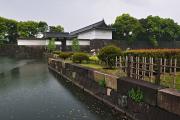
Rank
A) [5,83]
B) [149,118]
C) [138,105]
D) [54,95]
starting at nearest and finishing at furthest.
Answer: [149,118] < [138,105] < [54,95] < [5,83]

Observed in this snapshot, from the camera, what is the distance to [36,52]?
42.5 m

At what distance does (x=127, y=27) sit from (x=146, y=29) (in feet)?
16.6

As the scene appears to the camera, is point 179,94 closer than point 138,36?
Yes

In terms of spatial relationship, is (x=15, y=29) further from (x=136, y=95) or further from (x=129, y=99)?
(x=136, y=95)

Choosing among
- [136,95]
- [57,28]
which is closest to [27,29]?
[57,28]

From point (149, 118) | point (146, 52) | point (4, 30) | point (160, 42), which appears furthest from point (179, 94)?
point (4, 30)

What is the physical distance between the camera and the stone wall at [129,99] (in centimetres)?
609

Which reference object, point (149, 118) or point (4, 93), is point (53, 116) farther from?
point (4, 93)

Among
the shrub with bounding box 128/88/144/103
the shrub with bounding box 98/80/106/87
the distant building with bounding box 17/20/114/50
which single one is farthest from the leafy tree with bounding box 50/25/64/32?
the shrub with bounding box 128/88/144/103

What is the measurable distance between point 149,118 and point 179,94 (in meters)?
1.31

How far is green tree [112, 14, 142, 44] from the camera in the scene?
4288cm

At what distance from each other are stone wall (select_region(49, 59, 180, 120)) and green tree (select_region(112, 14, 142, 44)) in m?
31.2

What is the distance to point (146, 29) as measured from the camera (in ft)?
150

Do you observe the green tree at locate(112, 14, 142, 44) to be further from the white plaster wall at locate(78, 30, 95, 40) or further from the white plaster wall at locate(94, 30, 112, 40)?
the white plaster wall at locate(78, 30, 95, 40)
